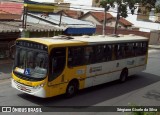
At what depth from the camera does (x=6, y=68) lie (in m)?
22.1

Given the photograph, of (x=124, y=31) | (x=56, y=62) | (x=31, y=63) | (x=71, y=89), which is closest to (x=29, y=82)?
(x=31, y=63)

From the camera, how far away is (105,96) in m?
16.9

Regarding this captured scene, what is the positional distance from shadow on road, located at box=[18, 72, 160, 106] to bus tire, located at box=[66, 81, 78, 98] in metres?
0.23

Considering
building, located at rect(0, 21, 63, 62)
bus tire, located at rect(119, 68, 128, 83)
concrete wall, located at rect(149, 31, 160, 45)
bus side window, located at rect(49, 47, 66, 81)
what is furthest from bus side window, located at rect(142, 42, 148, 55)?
concrete wall, located at rect(149, 31, 160, 45)

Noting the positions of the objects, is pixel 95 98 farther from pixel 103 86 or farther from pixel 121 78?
pixel 121 78

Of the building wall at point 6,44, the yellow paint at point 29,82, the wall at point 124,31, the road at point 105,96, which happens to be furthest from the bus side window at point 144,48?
the wall at point 124,31

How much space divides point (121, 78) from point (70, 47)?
6029mm

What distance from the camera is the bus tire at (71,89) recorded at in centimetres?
1577

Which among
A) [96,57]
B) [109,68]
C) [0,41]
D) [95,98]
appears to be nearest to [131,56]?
[109,68]

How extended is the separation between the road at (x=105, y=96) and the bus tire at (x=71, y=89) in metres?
0.25

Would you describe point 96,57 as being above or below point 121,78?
above

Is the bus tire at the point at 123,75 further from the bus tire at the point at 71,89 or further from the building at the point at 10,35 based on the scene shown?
the building at the point at 10,35

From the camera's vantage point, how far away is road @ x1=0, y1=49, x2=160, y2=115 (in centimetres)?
1498

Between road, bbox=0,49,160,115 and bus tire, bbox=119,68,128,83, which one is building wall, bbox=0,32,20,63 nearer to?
road, bbox=0,49,160,115
